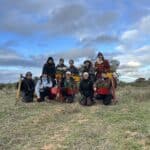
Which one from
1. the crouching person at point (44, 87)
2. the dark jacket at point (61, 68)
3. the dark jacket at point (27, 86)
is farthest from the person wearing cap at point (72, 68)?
the dark jacket at point (27, 86)

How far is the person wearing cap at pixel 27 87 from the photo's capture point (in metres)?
18.3

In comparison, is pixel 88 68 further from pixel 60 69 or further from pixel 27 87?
pixel 27 87

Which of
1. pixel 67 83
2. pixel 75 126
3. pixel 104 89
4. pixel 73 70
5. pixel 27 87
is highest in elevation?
pixel 73 70

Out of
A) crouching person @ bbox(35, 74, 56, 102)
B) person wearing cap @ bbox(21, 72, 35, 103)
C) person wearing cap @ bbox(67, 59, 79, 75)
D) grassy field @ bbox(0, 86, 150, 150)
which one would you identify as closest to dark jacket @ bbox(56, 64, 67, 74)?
person wearing cap @ bbox(67, 59, 79, 75)

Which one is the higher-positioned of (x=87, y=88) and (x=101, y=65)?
(x=101, y=65)

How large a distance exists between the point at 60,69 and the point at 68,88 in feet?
4.12

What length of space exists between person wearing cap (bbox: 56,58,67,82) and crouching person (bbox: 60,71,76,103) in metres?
0.51

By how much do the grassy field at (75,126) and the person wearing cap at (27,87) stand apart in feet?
3.35

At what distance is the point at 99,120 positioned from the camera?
532 inches

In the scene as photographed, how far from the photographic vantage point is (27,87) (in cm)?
1845

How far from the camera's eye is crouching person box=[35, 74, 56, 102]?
1816cm

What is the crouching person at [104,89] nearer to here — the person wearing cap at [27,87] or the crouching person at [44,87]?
the crouching person at [44,87]

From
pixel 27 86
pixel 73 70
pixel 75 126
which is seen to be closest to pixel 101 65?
pixel 73 70

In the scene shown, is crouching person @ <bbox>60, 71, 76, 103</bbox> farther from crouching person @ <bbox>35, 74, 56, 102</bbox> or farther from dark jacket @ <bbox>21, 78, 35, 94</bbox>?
dark jacket @ <bbox>21, 78, 35, 94</bbox>
